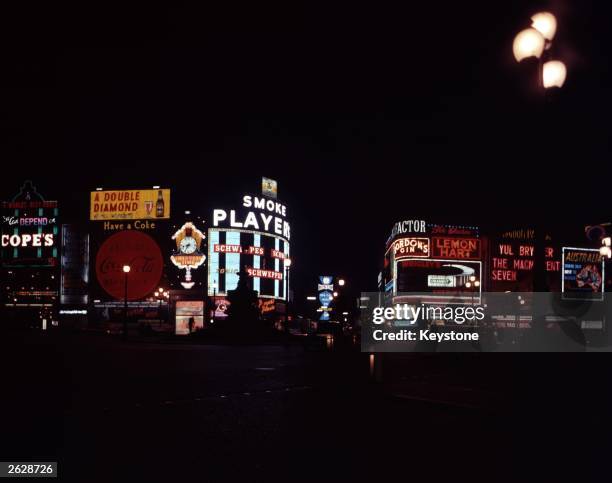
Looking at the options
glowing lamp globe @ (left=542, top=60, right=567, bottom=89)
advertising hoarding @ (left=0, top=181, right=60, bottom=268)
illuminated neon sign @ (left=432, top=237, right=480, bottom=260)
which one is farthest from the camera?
A: illuminated neon sign @ (left=432, top=237, right=480, bottom=260)

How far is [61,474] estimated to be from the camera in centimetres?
697

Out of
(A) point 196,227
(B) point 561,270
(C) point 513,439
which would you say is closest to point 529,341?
(C) point 513,439

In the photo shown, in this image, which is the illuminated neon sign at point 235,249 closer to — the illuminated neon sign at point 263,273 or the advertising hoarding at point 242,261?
the advertising hoarding at point 242,261

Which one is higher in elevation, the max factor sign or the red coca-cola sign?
the max factor sign

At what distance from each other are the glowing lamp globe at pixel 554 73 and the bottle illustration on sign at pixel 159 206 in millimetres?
92573

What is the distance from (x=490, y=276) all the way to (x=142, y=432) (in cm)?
11382

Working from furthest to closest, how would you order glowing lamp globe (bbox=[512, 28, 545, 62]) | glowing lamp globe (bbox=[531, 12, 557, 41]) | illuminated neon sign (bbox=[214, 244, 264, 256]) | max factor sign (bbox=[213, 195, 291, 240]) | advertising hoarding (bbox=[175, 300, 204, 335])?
max factor sign (bbox=[213, 195, 291, 240]), illuminated neon sign (bbox=[214, 244, 264, 256]), advertising hoarding (bbox=[175, 300, 204, 335]), glowing lamp globe (bbox=[531, 12, 557, 41]), glowing lamp globe (bbox=[512, 28, 545, 62])

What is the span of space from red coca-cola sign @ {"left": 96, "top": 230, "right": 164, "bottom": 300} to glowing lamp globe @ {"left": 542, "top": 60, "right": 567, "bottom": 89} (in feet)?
300

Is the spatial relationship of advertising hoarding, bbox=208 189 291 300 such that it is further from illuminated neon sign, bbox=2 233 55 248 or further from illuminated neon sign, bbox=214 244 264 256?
illuminated neon sign, bbox=2 233 55 248

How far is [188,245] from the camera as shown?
98625mm

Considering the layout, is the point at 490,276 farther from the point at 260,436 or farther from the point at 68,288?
the point at 260,436

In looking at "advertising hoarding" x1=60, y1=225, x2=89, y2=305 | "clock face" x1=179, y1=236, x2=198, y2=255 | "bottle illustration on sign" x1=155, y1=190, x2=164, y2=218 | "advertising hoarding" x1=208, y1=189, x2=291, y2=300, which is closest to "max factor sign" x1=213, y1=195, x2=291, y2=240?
"advertising hoarding" x1=208, y1=189, x2=291, y2=300

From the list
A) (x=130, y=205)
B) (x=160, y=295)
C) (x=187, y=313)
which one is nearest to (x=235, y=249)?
(x=187, y=313)

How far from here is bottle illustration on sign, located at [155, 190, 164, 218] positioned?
10025 centimetres
